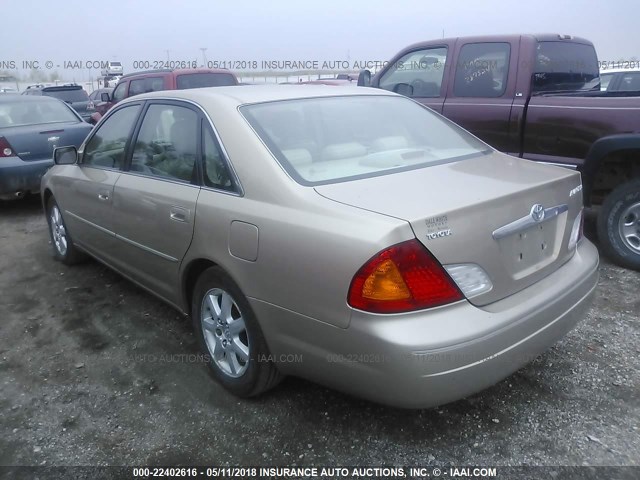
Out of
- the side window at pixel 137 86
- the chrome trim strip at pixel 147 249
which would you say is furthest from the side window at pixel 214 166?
the side window at pixel 137 86

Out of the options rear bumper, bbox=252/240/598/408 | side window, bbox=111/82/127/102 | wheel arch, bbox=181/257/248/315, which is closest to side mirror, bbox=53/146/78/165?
wheel arch, bbox=181/257/248/315

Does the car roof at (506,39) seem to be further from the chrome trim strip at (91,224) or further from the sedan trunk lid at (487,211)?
the chrome trim strip at (91,224)

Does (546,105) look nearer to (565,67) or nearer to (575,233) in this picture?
(565,67)

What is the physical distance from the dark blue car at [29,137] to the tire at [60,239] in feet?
6.46

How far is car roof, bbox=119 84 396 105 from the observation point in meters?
3.02

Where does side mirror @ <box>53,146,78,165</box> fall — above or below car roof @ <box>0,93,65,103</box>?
below

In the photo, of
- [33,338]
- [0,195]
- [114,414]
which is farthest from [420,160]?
[0,195]

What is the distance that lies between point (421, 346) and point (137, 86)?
9.88 metres

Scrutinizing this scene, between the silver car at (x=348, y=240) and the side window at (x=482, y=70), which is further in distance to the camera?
the side window at (x=482, y=70)

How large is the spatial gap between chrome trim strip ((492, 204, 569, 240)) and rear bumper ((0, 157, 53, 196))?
625cm

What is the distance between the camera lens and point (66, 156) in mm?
4398

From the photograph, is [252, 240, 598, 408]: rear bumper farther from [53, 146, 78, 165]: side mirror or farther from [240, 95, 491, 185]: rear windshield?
[53, 146, 78, 165]: side mirror

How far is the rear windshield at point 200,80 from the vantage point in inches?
363

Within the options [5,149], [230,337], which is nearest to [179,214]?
[230,337]
